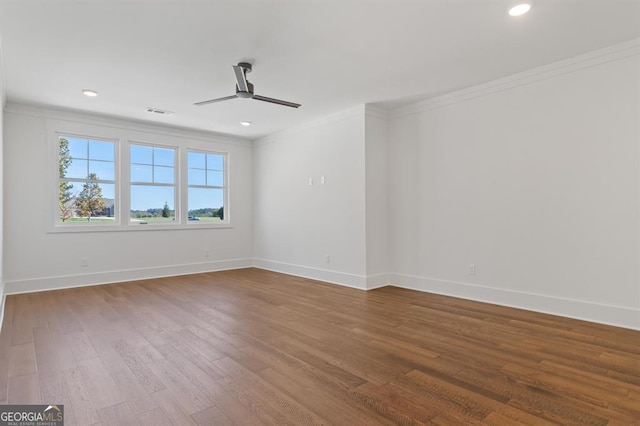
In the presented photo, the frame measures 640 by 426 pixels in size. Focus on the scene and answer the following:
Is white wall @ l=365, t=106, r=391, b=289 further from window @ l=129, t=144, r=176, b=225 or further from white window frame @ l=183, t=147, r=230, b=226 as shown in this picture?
window @ l=129, t=144, r=176, b=225

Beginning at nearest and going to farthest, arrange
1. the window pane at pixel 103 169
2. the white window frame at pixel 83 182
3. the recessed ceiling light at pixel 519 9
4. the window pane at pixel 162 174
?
the recessed ceiling light at pixel 519 9, the white window frame at pixel 83 182, the window pane at pixel 103 169, the window pane at pixel 162 174

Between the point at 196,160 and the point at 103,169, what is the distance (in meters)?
1.57

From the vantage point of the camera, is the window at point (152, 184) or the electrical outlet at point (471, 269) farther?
the window at point (152, 184)

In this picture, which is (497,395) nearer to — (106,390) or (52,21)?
(106,390)

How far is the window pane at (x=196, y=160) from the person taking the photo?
21.3ft

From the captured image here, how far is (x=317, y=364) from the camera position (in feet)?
8.05

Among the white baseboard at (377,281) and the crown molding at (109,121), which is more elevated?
the crown molding at (109,121)

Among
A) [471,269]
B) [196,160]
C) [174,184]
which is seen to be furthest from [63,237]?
[471,269]

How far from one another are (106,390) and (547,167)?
434 centimetres

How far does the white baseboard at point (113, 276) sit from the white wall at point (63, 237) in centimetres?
1

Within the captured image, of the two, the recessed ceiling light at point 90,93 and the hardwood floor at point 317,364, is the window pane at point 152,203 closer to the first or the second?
the recessed ceiling light at point 90,93

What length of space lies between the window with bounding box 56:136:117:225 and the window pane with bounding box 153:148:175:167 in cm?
65

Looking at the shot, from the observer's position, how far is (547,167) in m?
3.65

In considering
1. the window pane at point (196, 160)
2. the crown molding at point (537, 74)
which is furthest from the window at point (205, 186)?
the crown molding at point (537, 74)
